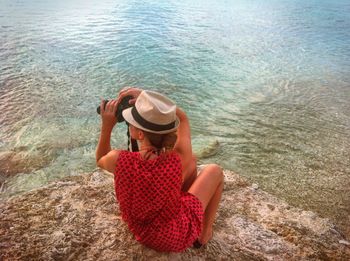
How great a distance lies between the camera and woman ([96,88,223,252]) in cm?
253

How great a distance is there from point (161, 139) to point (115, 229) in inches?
50.7

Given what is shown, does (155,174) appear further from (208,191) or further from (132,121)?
(208,191)

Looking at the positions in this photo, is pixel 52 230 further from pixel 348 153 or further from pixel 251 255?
pixel 348 153

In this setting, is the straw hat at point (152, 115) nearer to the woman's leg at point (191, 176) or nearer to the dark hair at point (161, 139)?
the dark hair at point (161, 139)

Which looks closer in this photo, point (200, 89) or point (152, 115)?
point (152, 115)

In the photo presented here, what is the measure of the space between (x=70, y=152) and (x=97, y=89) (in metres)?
2.92

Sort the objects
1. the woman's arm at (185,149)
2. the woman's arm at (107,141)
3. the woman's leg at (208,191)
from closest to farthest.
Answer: the woman's arm at (107,141) < the woman's arm at (185,149) < the woman's leg at (208,191)

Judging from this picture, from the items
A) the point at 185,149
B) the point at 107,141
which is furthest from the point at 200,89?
the point at 107,141

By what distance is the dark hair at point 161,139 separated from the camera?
2.55 m

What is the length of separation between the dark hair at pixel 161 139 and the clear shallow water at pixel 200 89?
10.0ft

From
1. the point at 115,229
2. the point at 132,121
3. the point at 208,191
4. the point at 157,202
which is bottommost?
the point at 115,229

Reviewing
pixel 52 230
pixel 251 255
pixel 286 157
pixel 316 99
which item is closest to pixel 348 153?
pixel 286 157

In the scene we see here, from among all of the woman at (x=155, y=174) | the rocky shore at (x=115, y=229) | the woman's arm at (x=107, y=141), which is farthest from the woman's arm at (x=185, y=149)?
the rocky shore at (x=115, y=229)

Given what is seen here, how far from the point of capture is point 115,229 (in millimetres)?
3377
